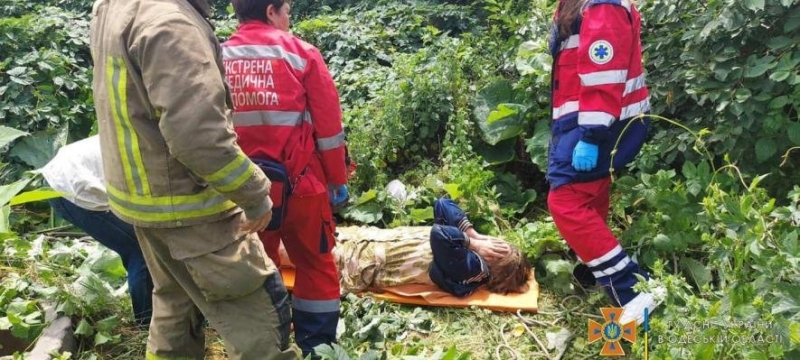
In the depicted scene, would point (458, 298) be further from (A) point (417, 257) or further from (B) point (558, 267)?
(B) point (558, 267)

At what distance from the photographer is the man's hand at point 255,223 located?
90.9 inches

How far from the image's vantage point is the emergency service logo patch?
9.64 ft

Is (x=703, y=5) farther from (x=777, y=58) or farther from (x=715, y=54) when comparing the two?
(x=777, y=58)

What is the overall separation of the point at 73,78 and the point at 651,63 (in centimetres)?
459

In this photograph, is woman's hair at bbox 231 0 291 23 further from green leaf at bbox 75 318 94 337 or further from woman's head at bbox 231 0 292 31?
green leaf at bbox 75 318 94 337

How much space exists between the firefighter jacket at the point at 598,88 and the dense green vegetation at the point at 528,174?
1.01ft

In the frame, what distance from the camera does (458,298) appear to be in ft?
12.0

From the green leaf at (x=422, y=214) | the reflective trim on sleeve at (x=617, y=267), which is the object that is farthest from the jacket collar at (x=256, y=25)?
the reflective trim on sleeve at (x=617, y=267)

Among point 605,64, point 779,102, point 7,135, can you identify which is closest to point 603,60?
point 605,64

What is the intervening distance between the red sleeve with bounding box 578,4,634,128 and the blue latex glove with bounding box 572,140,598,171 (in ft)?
0.36

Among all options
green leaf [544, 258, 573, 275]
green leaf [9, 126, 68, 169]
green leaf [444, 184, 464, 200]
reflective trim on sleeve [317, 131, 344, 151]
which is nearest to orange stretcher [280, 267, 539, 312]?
green leaf [544, 258, 573, 275]

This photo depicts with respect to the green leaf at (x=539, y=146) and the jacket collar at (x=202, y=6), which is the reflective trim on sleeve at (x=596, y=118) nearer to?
the green leaf at (x=539, y=146)

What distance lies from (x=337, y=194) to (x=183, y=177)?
40.8 inches

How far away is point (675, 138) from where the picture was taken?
148 inches
